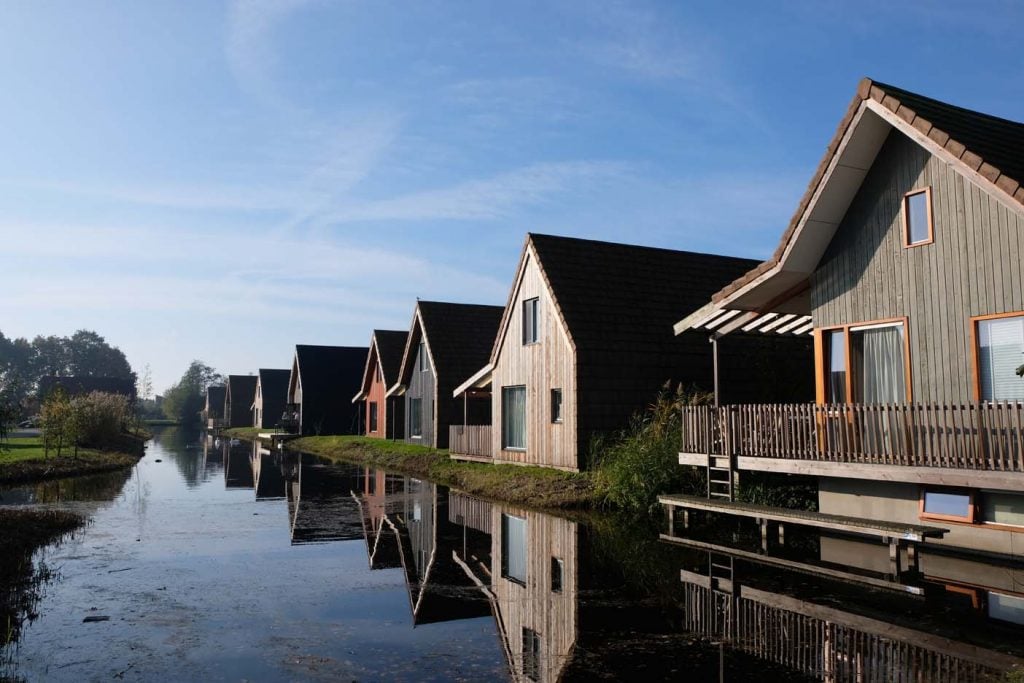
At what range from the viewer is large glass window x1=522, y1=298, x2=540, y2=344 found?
24734 mm

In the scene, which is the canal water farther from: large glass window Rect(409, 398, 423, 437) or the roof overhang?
large glass window Rect(409, 398, 423, 437)

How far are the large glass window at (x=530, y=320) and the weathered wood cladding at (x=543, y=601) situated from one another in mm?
10263

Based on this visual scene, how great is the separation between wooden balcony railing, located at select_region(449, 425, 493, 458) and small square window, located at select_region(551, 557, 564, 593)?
49.9 ft

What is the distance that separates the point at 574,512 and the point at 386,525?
14.0 feet

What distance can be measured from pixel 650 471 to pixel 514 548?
5.23 m

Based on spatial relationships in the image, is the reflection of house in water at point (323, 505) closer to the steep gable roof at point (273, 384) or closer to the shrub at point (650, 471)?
the shrub at point (650, 471)

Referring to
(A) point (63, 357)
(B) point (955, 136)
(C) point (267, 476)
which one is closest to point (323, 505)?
(C) point (267, 476)

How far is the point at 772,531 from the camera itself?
590 inches

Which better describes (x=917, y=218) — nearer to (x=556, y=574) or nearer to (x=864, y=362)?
(x=864, y=362)

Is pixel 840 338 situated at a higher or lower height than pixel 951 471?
higher

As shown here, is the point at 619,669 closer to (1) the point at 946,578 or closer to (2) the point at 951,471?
(1) the point at 946,578

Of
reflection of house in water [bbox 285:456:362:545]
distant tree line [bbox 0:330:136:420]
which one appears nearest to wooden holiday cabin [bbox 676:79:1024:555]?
reflection of house in water [bbox 285:456:362:545]

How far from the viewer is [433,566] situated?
1195 centimetres

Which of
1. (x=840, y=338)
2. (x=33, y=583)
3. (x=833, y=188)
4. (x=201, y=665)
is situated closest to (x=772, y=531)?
(x=840, y=338)
